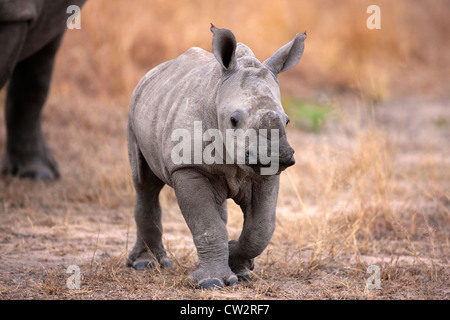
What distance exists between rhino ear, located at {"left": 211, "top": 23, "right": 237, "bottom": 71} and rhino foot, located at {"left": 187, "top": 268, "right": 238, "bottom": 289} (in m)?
1.10

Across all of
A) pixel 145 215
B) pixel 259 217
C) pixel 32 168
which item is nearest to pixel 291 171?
pixel 32 168

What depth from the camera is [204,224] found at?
3.77 m

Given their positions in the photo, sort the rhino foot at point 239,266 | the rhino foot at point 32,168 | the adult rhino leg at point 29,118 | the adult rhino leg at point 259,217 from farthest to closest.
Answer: the rhino foot at point 32,168
the adult rhino leg at point 29,118
the rhino foot at point 239,266
the adult rhino leg at point 259,217

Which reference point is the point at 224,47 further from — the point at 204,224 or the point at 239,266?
the point at 239,266

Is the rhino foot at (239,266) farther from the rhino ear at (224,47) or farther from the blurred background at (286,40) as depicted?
the blurred background at (286,40)

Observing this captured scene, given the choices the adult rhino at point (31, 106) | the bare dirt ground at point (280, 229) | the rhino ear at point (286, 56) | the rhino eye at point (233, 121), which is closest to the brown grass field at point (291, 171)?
the bare dirt ground at point (280, 229)

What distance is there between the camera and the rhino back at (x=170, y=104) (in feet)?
12.4

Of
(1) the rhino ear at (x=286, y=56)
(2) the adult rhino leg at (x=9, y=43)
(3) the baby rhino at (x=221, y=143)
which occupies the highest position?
(2) the adult rhino leg at (x=9, y=43)

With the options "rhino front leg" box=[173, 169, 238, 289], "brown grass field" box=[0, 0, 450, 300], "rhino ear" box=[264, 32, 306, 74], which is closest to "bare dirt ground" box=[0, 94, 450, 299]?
"brown grass field" box=[0, 0, 450, 300]

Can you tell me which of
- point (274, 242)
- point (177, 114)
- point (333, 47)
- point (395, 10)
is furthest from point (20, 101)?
point (395, 10)

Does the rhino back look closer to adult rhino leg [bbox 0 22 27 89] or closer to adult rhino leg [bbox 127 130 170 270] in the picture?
adult rhino leg [bbox 127 130 170 270]

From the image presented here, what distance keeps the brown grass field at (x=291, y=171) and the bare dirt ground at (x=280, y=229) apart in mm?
17

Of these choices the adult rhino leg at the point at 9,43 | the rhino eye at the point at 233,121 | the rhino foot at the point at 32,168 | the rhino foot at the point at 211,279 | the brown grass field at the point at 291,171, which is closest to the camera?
the rhino eye at the point at 233,121

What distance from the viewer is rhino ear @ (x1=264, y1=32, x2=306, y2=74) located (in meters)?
3.78
